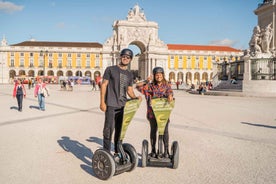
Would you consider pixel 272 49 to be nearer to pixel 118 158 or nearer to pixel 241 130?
pixel 241 130

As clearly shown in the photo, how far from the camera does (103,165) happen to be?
3227 mm

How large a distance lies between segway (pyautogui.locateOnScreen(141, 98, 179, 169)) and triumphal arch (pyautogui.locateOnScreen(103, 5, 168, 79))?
188 feet

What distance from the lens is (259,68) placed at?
672 inches

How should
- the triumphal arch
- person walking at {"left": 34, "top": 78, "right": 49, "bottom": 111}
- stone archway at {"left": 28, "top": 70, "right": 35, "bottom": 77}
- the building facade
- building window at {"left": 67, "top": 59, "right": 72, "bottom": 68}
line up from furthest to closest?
building window at {"left": 67, "top": 59, "right": 72, "bottom": 68}
stone archway at {"left": 28, "top": 70, "right": 35, "bottom": 77}
the building facade
the triumphal arch
person walking at {"left": 34, "top": 78, "right": 49, "bottom": 111}

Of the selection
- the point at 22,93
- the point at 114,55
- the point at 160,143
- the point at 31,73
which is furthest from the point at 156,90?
the point at 31,73

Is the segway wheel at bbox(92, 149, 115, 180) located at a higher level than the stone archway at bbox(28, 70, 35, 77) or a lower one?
lower

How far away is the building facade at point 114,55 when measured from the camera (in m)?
62.1

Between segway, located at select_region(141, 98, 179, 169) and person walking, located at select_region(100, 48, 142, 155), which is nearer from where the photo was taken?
person walking, located at select_region(100, 48, 142, 155)

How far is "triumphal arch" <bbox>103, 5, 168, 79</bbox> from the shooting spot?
61344 millimetres

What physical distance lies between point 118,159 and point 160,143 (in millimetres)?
619

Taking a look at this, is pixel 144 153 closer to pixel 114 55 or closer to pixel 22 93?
pixel 22 93

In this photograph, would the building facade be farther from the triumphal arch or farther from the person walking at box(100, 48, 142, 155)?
the person walking at box(100, 48, 142, 155)

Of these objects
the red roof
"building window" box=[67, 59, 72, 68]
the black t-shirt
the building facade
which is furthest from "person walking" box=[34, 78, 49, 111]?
the red roof

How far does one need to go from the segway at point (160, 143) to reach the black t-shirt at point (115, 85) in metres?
0.43
